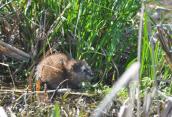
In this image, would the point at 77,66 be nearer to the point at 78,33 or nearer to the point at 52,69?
the point at 52,69

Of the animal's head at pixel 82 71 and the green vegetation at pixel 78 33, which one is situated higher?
the green vegetation at pixel 78 33

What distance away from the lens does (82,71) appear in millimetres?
5105

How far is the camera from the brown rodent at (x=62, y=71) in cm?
502

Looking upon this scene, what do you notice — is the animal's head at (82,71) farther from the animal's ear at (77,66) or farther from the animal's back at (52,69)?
the animal's back at (52,69)

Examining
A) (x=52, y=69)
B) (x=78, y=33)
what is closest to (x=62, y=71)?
(x=52, y=69)

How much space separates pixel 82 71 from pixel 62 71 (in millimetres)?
274

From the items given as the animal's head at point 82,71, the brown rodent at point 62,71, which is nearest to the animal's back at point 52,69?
the brown rodent at point 62,71

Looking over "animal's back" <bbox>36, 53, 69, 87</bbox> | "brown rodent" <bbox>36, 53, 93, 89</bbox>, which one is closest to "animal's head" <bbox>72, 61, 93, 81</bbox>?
"brown rodent" <bbox>36, 53, 93, 89</bbox>

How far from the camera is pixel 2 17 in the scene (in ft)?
16.8

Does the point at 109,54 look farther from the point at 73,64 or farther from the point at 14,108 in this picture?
the point at 14,108

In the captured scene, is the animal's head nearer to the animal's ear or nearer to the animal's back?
the animal's ear

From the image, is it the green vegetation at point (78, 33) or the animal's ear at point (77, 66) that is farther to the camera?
the animal's ear at point (77, 66)

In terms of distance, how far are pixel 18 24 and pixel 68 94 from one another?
2.83ft

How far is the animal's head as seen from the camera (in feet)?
16.3
